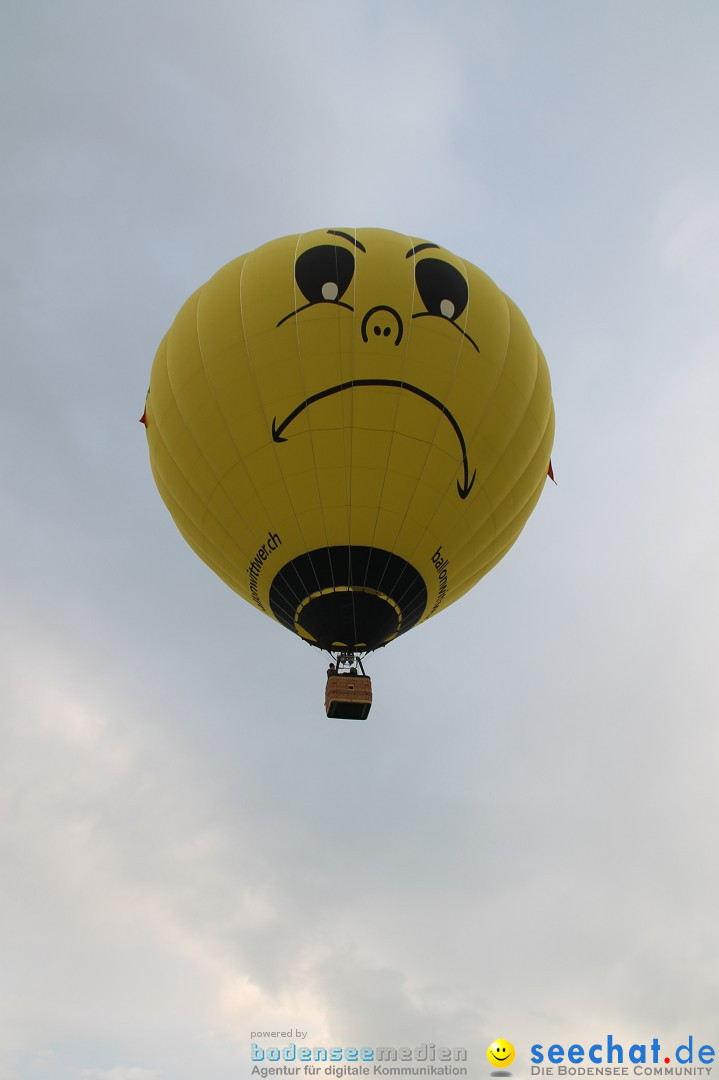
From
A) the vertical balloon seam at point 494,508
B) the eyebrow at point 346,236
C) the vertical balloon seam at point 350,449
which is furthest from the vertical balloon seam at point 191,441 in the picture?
the vertical balloon seam at point 494,508

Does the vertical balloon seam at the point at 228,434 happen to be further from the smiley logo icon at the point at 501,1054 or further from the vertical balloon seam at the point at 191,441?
the smiley logo icon at the point at 501,1054

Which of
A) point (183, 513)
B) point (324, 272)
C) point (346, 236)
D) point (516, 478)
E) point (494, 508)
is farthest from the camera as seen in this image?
point (183, 513)

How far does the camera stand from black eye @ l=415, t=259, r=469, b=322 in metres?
13.6

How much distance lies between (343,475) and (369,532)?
33.2 inches

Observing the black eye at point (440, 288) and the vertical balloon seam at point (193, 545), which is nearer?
the black eye at point (440, 288)

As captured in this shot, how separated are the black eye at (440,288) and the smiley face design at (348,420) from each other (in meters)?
0.02

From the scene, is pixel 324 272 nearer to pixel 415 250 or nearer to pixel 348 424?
pixel 415 250

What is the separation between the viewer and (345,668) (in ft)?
46.5

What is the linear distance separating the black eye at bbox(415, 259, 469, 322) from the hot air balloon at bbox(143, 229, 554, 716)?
2 centimetres

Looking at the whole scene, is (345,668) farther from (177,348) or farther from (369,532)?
(177,348)

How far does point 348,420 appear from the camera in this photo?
13.2 metres

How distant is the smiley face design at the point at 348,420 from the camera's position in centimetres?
1327

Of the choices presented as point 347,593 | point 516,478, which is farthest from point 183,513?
point 516,478

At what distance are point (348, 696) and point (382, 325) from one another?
16.4ft
